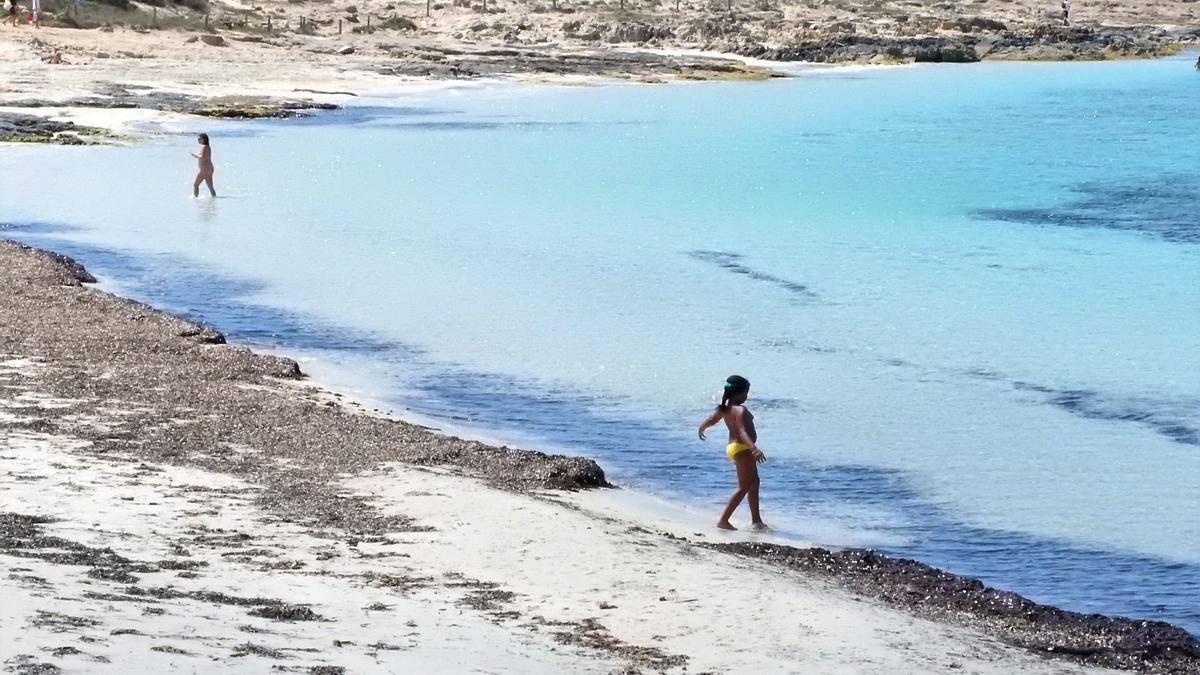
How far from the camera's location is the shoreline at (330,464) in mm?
8812

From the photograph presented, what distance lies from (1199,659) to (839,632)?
6.21 ft

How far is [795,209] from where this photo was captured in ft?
101

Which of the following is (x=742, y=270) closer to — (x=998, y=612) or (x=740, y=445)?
(x=740, y=445)

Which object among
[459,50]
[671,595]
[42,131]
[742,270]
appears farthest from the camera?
[459,50]

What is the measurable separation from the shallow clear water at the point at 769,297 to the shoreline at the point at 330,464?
87 cm

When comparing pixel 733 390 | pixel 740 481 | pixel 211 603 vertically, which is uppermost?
pixel 733 390

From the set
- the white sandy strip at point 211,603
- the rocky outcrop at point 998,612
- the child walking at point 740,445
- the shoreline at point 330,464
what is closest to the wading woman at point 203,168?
the shoreline at point 330,464

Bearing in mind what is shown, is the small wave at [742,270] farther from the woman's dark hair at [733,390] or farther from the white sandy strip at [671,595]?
the white sandy strip at [671,595]

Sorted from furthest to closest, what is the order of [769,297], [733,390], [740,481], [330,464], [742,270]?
[742,270] → [769,297] → [330,464] → [740,481] → [733,390]

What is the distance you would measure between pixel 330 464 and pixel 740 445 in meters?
2.77

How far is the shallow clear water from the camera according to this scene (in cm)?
1227

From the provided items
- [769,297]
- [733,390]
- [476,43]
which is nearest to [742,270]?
[769,297]

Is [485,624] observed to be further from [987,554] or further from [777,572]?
[987,554]

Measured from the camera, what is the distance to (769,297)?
20.9 m
